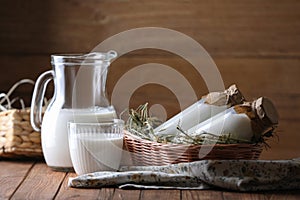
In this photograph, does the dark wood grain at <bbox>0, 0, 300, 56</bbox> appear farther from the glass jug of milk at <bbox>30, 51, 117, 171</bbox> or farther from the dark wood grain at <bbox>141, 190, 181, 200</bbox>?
the dark wood grain at <bbox>141, 190, 181, 200</bbox>

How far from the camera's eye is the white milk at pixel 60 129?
1.45m

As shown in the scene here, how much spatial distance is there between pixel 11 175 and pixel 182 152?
1.23ft

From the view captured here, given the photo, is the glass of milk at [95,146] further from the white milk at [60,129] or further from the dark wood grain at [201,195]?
the dark wood grain at [201,195]

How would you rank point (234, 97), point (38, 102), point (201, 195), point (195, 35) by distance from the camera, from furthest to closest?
point (195, 35) → point (38, 102) → point (234, 97) → point (201, 195)

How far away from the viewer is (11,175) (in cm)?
144

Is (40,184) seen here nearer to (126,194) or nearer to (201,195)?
(126,194)

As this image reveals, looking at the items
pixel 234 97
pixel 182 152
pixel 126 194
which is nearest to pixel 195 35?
pixel 234 97

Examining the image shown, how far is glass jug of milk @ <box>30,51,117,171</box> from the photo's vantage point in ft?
4.76

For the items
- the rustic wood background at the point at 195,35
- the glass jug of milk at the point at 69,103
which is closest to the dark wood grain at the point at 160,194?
the glass jug of milk at the point at 69,103

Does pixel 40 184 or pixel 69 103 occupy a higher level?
pixel 69 103

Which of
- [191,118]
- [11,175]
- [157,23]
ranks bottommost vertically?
[11,175]

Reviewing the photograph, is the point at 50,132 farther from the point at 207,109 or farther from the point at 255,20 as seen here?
the point at 255,20

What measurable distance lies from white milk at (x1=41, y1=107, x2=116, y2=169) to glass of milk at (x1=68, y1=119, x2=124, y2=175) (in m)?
0.05

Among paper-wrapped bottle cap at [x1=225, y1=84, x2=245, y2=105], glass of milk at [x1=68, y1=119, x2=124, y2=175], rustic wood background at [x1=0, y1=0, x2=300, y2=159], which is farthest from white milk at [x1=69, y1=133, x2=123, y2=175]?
rustic wood background at [x1=0, y1=0, x2=300, y2=159]
